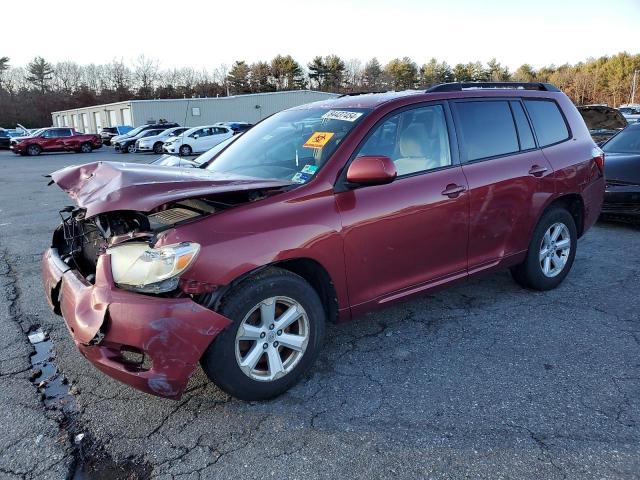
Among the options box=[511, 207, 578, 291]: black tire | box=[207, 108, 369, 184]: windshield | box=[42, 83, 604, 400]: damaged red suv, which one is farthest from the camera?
box=[511, 207, 578, 291]: black tire

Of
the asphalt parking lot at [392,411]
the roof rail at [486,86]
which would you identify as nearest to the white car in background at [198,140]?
the roof rail at [486,86]

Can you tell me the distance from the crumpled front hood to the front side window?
80 cm

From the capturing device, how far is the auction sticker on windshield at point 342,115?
3420mm

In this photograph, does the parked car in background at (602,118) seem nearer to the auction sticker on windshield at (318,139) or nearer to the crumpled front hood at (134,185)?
the auction sticker on windshield at (318,139)

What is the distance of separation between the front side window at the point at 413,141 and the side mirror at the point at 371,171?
0.24 metres

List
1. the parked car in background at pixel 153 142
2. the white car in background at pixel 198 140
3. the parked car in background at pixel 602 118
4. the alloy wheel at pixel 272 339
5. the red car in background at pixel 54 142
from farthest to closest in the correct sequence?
the red car in background at pixel 54 142, the parked car in background at pixel 153 142, the white car in background at pixel 198 140, the parked car in background at pixel 602 118, the alloy wheel at pixel 272 339

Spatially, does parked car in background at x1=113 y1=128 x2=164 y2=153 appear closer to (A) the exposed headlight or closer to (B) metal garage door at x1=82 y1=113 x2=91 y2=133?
(B) metal garage door at x1=82 y1=113 x2=91 y2=133

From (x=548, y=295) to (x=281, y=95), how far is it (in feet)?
152

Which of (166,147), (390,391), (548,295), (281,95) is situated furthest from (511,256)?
(281,95)

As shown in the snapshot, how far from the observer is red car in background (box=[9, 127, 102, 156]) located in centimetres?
3058

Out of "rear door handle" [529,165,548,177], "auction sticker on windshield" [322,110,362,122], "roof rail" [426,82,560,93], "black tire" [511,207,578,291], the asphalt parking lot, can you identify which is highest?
"roof rail" [426,82,560,93]

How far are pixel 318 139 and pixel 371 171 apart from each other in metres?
0.61

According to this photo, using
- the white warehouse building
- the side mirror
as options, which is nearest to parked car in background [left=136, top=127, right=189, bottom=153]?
the white warehouse building

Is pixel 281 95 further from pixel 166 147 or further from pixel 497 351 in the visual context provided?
pixel 497 351
